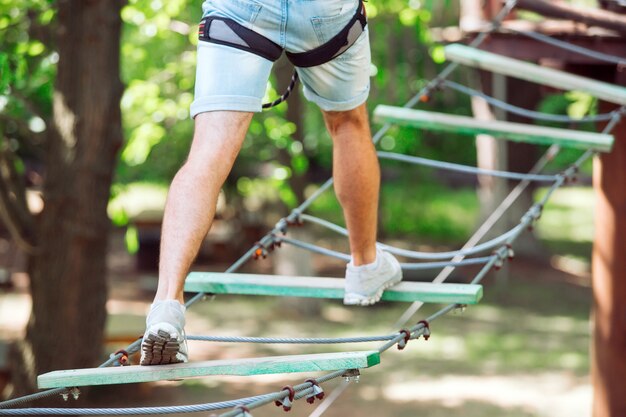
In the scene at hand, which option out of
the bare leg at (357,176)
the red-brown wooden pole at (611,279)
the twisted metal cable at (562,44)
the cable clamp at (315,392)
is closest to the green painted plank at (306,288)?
the bare leg at (357,176)

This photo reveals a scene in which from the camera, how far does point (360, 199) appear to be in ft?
10.5

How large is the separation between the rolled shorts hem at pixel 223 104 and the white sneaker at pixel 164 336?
20.7 inches

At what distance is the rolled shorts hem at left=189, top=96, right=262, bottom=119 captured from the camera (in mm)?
2635

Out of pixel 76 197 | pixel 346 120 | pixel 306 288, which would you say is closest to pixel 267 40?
pixel 346 120

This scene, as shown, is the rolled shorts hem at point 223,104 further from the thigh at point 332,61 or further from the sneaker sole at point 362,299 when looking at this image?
the sneaker sole at point 362,299

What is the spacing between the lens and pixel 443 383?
8641mm

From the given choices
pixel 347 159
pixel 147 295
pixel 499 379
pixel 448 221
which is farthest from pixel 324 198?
pixel 347 159

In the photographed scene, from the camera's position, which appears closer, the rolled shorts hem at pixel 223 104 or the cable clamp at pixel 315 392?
the cable clamp at pixel 315 392

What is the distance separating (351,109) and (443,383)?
5926 mm

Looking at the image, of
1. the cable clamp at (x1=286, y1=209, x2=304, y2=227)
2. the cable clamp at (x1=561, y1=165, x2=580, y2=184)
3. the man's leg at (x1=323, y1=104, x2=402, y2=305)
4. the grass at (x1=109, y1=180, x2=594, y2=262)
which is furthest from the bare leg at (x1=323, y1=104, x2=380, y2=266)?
the grass at (x1=109, y1=180, x2=594, y2=262)

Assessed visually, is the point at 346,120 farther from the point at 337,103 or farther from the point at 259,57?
the point at 259,57

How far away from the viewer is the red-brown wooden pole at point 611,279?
5801 millimetres

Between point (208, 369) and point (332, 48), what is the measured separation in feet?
3.26

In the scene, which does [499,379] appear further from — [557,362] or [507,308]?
[507,308]
